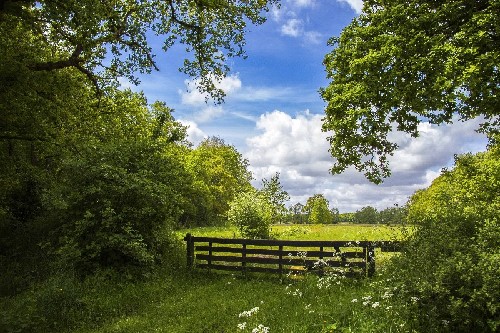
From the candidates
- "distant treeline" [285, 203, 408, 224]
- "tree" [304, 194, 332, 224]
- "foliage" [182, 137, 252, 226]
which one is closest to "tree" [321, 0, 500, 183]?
"distant treeline" [285, 203, 408, 224]

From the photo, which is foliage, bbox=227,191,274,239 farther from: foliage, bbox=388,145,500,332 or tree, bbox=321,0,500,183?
foliage, bbox=388,145,500,332

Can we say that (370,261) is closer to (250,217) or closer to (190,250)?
(190,250)

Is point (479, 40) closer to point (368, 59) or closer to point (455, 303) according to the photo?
point (368, 59)

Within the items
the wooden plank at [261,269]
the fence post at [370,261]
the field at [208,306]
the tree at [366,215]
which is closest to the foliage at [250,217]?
the wooden plank at [261,269]

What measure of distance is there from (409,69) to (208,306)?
39.5 feet

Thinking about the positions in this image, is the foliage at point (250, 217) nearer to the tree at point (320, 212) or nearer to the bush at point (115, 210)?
the bush at point (115, 210)

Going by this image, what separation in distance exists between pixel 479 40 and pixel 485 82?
1631 millimetres

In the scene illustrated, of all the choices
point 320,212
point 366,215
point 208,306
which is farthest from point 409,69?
point 366,215

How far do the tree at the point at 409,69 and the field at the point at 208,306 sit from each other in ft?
19.0

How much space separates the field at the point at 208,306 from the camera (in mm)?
9344

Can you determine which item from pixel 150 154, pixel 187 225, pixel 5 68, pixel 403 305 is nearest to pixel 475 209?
pixel 403 305

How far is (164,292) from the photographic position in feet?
48.8

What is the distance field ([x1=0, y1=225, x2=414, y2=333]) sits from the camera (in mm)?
9344

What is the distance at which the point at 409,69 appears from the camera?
15195 mm
